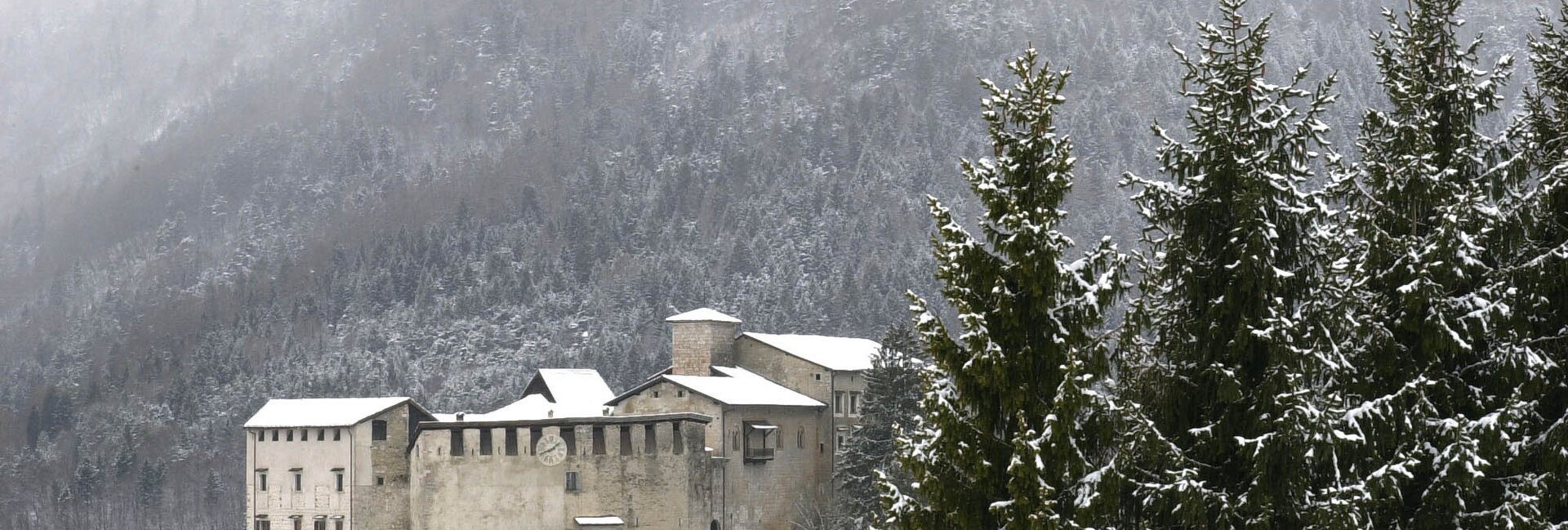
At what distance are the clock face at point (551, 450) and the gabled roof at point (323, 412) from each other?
844 centimetres

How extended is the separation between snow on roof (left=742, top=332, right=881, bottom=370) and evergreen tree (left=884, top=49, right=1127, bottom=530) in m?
62.8

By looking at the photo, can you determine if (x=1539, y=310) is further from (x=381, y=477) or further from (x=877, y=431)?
(x=381, y=477)

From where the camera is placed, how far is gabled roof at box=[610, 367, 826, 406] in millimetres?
76062

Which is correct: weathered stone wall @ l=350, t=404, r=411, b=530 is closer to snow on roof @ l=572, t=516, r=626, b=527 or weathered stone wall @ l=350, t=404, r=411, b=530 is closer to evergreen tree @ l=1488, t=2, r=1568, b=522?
snow on roof @ l=572, t=516, r=626, b=527

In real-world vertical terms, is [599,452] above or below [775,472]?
above

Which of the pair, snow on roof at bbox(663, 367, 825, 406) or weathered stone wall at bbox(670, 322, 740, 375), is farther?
weathered stone wall at bbox(670, 322, 740, 375)

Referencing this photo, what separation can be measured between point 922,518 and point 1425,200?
7480mm

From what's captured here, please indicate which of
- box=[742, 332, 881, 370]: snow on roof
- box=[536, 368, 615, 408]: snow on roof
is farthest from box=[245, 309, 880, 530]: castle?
box=[536, 368, 615, 408]: snow on roof

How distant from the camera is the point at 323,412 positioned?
8200 cm

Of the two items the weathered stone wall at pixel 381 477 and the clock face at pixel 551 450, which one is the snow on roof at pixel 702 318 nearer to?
the clock face at pixel 551 450

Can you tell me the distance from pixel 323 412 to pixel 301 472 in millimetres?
2880

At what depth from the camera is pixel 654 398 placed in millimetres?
76875

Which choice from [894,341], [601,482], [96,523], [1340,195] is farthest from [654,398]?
[96,523]

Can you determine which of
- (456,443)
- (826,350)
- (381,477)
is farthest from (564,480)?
(826,350)
